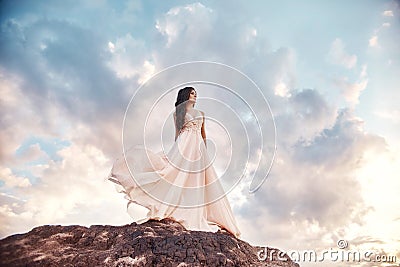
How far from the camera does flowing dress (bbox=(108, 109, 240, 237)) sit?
752cm

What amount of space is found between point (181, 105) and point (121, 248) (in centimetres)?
461

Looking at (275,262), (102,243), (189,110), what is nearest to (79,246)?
(102,243)

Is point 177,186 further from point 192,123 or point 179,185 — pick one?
point 192,123

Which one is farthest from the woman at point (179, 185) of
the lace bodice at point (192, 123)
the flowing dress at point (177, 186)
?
the lace bodice at point (192, 123)

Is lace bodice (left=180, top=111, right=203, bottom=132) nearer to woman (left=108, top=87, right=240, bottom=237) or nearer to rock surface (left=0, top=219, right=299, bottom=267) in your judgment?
woman (left=108, top=87, right=240, bottom=237)

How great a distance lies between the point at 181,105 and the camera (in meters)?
9.32

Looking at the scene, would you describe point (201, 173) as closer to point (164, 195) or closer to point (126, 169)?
point (164, 195)

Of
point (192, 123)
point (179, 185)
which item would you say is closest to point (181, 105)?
point (192, 123)

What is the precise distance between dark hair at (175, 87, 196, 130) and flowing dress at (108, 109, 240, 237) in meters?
0.72

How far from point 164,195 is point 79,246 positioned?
2317mm

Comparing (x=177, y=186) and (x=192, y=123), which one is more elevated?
(x=192, y=123)

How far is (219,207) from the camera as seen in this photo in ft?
26.2

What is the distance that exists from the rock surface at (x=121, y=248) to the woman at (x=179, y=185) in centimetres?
87

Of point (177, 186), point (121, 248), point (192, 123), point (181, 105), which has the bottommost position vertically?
point (121, 248)
